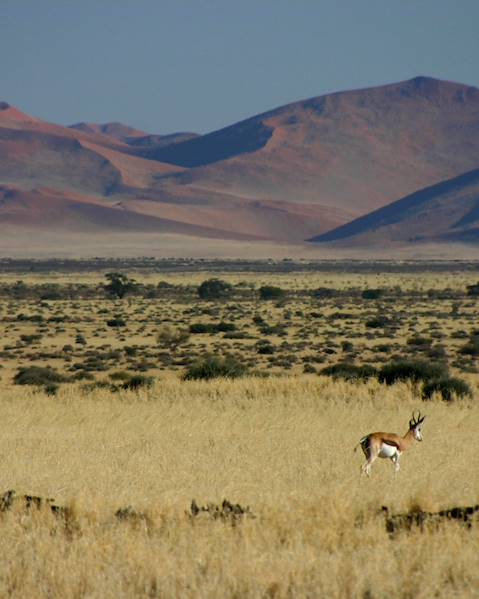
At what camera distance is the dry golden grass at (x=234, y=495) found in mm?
8008

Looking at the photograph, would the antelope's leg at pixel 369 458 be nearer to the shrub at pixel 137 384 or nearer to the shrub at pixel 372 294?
the shrub at pixel 137 384

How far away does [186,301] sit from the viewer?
66875 mm

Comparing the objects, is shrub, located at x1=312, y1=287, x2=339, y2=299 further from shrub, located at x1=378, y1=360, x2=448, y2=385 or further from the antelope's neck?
the antelope's neck

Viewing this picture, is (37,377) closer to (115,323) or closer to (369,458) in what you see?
(369,458)

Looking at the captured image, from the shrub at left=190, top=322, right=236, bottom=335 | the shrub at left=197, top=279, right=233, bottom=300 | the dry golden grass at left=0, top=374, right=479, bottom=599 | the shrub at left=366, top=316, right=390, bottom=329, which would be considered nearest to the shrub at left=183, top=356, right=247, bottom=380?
the dry golden grass at left=0, top=374, right=479, bottom=599

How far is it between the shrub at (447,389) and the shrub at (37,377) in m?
9.11

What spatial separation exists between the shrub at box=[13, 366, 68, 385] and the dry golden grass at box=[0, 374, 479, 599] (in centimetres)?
743

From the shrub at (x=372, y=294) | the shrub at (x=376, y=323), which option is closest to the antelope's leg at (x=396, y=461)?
the shrub at (x=376, y=323)


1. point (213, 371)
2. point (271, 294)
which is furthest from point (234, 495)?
point (271, 294)

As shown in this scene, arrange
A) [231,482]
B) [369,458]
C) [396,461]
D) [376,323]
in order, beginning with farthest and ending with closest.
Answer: [376,323]
[396,461]
[369,458]
[231,482]

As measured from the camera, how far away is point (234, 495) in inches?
424

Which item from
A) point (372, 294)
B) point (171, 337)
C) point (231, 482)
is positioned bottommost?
point (171, 337)

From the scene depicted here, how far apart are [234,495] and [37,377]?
16.4 m

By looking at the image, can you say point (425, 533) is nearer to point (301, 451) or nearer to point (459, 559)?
point (459, 559)
